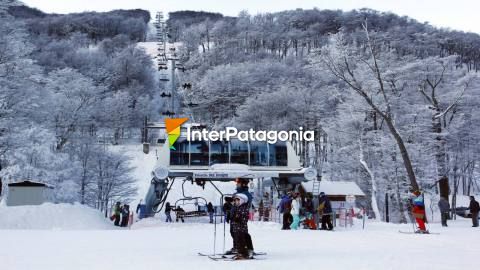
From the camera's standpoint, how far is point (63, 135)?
37.2 m

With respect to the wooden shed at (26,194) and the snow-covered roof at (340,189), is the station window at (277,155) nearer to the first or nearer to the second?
the snow-covered roof at (340,189)

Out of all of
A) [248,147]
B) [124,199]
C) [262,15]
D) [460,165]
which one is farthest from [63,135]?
[262,15]

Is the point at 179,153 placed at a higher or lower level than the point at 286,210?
higher

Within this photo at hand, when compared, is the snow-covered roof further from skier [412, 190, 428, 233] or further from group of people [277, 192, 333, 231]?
skier [412, 190, 428, 233]

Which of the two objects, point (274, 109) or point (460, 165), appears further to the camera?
point (274, 109)

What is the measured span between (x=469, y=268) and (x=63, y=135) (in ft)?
109

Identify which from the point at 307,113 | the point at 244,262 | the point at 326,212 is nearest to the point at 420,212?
the point at 326,212

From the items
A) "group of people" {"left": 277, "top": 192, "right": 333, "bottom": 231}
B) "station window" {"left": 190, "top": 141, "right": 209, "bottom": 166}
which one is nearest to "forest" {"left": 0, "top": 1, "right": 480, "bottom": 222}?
"station window" {"left": 190, "top": 141, "right": 209, "bottom": 166}

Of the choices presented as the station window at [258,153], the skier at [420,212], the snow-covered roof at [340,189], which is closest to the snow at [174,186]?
Result: the snow-covered roof at [340,189]

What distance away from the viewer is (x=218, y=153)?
28.6 m

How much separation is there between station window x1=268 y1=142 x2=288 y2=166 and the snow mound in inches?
437

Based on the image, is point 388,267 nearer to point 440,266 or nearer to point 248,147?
point 440,266

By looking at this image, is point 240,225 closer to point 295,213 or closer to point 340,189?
point 295,213

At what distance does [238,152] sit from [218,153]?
1.12m
